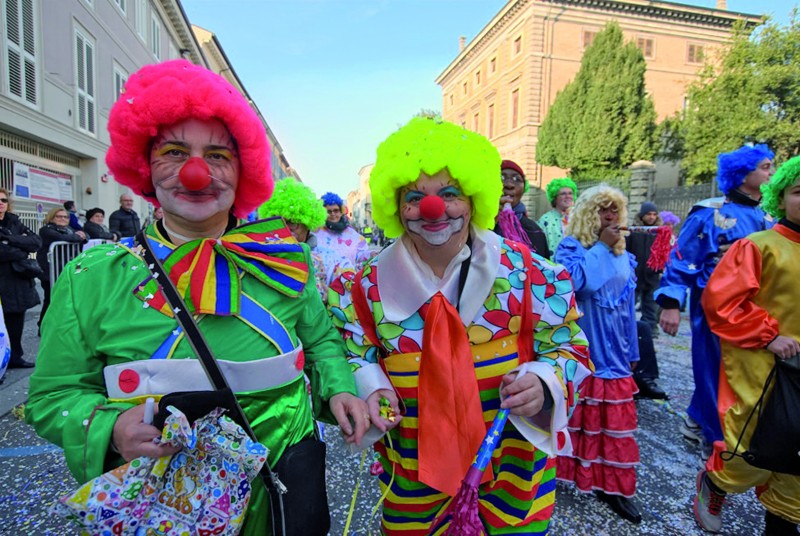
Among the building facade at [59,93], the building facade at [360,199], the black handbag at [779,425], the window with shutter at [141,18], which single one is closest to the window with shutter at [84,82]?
the building facade at [59,93]

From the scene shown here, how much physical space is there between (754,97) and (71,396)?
68.5ft

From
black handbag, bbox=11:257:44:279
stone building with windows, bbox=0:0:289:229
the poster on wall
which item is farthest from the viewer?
the poster on wall

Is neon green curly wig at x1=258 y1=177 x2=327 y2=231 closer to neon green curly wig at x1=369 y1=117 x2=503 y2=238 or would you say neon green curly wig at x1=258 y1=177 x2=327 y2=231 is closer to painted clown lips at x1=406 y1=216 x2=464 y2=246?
neon green curly wig at x1=369 y1=117 x2=503 y2=238

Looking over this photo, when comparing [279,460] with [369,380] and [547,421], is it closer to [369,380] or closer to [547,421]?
[369,380]

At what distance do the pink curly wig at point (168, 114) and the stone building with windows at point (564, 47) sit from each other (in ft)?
85.7

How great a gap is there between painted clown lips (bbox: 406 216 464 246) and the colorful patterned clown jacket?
0.39m

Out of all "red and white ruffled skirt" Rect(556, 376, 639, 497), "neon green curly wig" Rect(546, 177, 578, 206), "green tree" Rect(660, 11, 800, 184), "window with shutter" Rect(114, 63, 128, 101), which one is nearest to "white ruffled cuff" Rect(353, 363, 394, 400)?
"red and white ruffled skirt" Rect(556, 376, 639, 497)

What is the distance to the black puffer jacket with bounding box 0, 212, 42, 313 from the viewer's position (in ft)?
14.1

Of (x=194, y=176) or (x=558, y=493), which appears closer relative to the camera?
(x=194, y=176)

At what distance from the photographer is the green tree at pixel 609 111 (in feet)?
65.0

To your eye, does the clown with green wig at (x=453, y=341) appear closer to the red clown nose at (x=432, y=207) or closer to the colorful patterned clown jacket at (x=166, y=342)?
the red clown nose at (x=432, y=207)

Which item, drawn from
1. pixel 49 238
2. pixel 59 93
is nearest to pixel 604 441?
pixel 49 238

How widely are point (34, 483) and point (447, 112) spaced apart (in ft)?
140

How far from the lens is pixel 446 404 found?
1329 mm
